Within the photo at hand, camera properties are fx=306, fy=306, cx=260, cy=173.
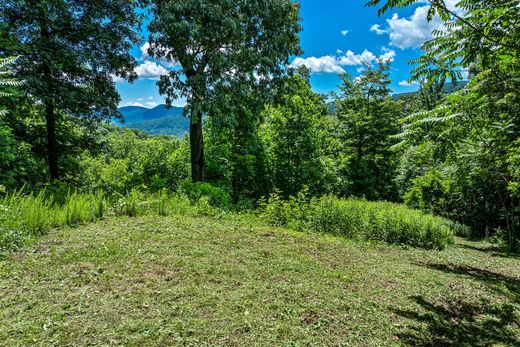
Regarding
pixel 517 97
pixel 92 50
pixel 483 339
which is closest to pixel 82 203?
pixel 92 50

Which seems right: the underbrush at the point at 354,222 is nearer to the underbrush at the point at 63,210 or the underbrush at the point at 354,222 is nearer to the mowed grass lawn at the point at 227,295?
the underbrush at the point at 63,210

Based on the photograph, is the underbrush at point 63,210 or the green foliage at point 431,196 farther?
the green foliage at point 431,196

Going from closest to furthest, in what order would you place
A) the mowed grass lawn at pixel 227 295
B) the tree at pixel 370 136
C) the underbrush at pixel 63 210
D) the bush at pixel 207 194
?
the mowed grass lawn at pixel 227 295
the underbrush at pixel 63 210
the bush at pixel 207 194
the tree at pixel 370 136

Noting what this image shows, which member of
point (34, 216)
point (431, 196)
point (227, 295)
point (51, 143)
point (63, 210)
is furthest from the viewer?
point (431, 196)

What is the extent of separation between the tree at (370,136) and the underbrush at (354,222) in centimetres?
1355

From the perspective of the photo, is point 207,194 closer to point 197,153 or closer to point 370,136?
point 197,153

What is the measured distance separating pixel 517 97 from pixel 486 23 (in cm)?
132

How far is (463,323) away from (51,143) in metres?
10.9

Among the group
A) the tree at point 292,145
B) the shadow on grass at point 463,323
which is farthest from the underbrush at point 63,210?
the tree at point 292,145

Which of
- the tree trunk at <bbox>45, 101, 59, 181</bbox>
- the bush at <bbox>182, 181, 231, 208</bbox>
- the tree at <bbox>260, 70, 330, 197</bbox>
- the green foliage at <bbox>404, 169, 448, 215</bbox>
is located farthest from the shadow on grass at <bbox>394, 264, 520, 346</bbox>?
the green foliage at <bbox>404, 169, 448, 215</bbox>

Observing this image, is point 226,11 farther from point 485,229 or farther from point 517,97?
point 485,229

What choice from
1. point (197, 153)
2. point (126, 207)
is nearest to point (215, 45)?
point (197, 153)

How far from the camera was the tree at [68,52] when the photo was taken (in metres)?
7.62

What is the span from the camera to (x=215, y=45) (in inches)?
406
